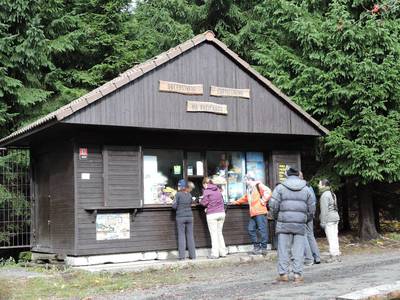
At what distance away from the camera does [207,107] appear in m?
14.7

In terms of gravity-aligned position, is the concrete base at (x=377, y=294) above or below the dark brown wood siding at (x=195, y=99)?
below

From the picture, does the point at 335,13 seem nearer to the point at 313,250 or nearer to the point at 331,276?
the point at 313,250

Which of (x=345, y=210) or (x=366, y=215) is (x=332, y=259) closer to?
(x=366, y=215)

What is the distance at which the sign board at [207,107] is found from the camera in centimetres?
1443

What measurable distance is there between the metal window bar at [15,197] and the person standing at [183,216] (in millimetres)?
5693

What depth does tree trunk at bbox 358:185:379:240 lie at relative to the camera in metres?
18.3

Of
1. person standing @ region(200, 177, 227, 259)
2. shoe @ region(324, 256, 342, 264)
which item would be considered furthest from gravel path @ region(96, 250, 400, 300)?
person standing @ region(200, 177, 227, 259)

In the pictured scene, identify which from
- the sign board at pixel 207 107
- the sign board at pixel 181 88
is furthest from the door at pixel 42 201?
the sign board at pixel 207 107

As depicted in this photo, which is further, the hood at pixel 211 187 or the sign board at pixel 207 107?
the sign board at pixel 207 107

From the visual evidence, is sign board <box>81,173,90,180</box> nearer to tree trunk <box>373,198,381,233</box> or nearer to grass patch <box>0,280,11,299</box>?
grass patch <box>0,280,11,299</box>

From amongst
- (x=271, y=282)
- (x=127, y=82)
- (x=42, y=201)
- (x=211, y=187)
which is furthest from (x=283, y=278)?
(x=42, y=201)

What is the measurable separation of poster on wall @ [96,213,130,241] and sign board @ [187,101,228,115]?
3.04m

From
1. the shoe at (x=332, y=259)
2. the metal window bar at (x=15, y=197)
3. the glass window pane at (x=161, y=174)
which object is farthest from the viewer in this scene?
the metal window bar at (x=15, y=197)

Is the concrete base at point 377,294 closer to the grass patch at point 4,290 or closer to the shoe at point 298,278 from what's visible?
the shoe at point 298,278
